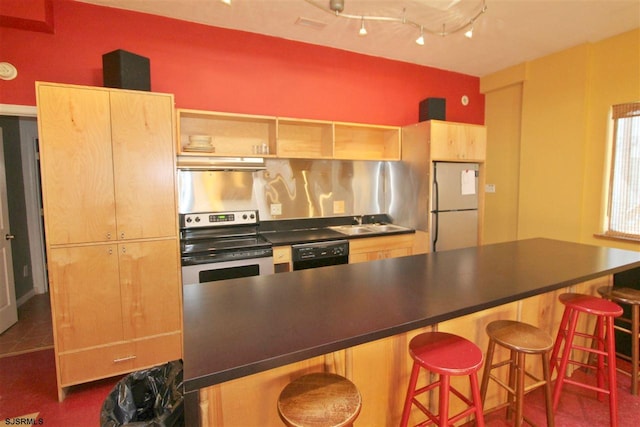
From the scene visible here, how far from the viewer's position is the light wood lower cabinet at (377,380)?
119 centimetres

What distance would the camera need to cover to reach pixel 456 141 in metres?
3.52

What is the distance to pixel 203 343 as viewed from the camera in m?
1.02

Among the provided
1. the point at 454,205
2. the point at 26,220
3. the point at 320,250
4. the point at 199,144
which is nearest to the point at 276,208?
the point at 320,250

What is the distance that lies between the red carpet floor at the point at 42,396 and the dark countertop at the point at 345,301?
4.69 ft

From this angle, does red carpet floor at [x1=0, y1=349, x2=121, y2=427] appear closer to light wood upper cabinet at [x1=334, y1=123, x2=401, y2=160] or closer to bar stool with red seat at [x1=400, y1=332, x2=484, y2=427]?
bar stool with red seat at [x1=400, y1=332, x2=484, y2=427]

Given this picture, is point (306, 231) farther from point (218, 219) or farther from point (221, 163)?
point (221, 163)

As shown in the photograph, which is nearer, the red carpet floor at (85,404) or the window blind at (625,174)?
the red carpet floor at (85,404)

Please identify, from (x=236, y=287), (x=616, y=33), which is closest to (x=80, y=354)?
(x=236, y=287)

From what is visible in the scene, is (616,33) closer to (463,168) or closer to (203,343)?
(463,168)

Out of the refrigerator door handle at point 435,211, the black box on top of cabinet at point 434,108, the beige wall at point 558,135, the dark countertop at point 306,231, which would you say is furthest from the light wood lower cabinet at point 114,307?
the beige wall at point 558,135

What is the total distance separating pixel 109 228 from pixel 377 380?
2.04 metres

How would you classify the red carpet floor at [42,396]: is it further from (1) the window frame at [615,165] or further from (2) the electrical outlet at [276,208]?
(1) the window frame at [615,165]

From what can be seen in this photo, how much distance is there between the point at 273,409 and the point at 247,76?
2860 millimetres

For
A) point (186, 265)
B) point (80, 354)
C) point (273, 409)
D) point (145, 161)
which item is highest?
point (145, 161)
